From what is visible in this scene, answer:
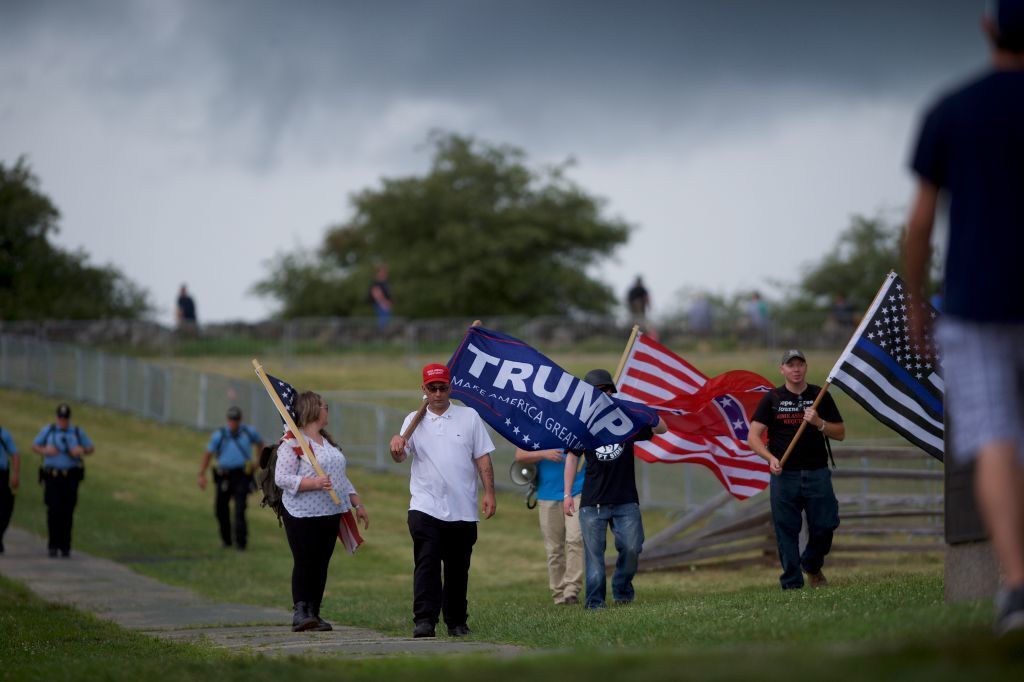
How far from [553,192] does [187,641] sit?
64.9 metres

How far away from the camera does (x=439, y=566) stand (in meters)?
12.3

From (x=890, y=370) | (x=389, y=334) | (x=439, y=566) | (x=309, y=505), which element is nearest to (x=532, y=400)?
(x=439, y=566)

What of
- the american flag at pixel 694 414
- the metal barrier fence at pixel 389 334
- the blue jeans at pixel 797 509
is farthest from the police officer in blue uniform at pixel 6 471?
the metal barrier fence at pixel 389 334

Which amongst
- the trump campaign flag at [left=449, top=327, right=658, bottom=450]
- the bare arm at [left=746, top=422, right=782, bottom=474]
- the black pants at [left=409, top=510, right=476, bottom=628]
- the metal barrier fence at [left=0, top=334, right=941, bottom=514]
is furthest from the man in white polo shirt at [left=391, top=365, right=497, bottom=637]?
the metal barrier fence at [left=0, top=334, right=941, bottom=514]

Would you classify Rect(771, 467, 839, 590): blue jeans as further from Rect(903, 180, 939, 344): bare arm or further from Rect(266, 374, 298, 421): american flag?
Rect(903, 180, 939, 344): bare arm

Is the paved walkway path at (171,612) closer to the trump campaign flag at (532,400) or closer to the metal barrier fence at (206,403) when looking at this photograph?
the trump campaign flag at (532,400)

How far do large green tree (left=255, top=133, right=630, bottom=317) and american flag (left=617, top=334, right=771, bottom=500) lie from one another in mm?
52960

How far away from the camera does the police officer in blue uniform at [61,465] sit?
22.0m

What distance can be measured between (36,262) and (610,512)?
55919 millimetres

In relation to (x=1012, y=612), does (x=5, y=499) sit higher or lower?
lower

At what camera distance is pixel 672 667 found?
5.63 meters

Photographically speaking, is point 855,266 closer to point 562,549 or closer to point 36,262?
point 36,262

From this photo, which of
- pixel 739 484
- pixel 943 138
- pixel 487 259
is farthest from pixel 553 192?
pixel 943 138

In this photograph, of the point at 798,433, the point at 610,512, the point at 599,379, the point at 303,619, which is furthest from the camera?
the point at 599,379
